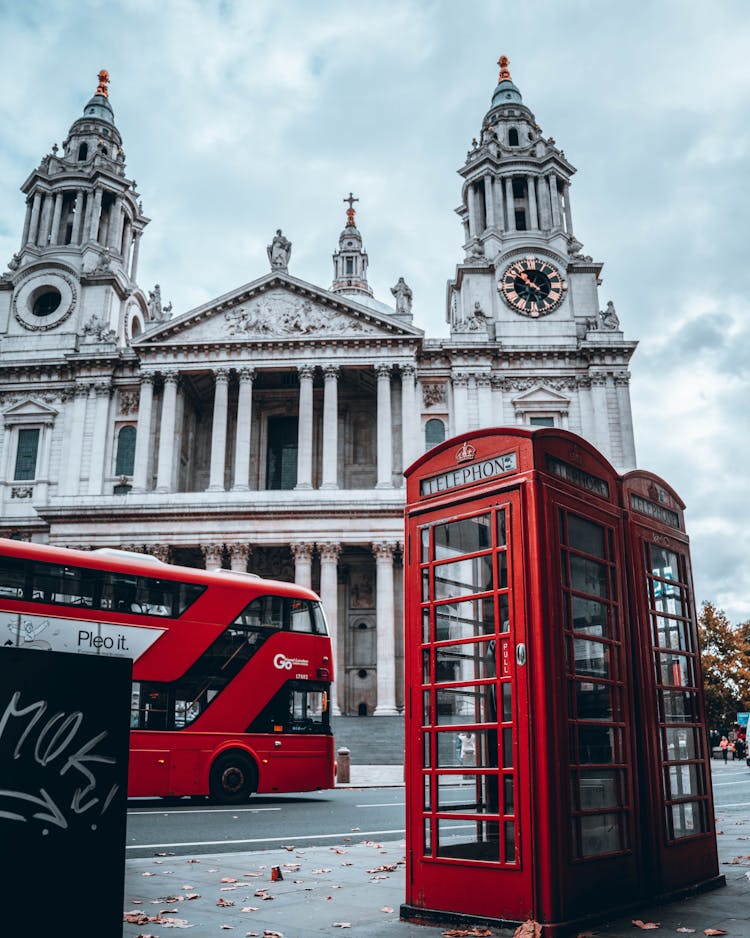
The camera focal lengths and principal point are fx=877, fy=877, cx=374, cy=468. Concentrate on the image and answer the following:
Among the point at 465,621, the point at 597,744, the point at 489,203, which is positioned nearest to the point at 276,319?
the point at 489,203

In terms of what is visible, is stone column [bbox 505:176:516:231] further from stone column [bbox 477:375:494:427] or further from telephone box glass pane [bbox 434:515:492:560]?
telephone box glass pane [bbox 434:515:492:560]

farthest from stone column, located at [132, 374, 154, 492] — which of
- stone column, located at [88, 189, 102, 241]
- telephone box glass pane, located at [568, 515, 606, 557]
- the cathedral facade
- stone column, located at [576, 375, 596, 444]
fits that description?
telephone box glass pane, located at [568, 515, 606, 557]

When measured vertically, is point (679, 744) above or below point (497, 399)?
below

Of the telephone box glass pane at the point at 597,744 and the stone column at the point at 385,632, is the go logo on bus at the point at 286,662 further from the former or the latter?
the stone column at the point at 385,632

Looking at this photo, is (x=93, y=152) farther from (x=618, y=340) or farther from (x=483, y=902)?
(x=483, y=902)

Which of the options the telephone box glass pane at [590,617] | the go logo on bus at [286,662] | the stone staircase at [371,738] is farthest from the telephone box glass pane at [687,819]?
the stone staircase at [371,738]

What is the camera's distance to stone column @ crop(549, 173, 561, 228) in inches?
1870

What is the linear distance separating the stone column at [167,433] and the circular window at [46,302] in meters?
9.33

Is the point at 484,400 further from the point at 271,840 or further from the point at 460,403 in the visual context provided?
the point at 271,840

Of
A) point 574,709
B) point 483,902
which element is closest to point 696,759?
point 574,709

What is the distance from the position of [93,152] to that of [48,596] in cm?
4215

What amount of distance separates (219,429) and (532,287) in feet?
57.9

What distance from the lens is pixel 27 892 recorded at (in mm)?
4105

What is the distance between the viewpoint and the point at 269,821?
1443cm
